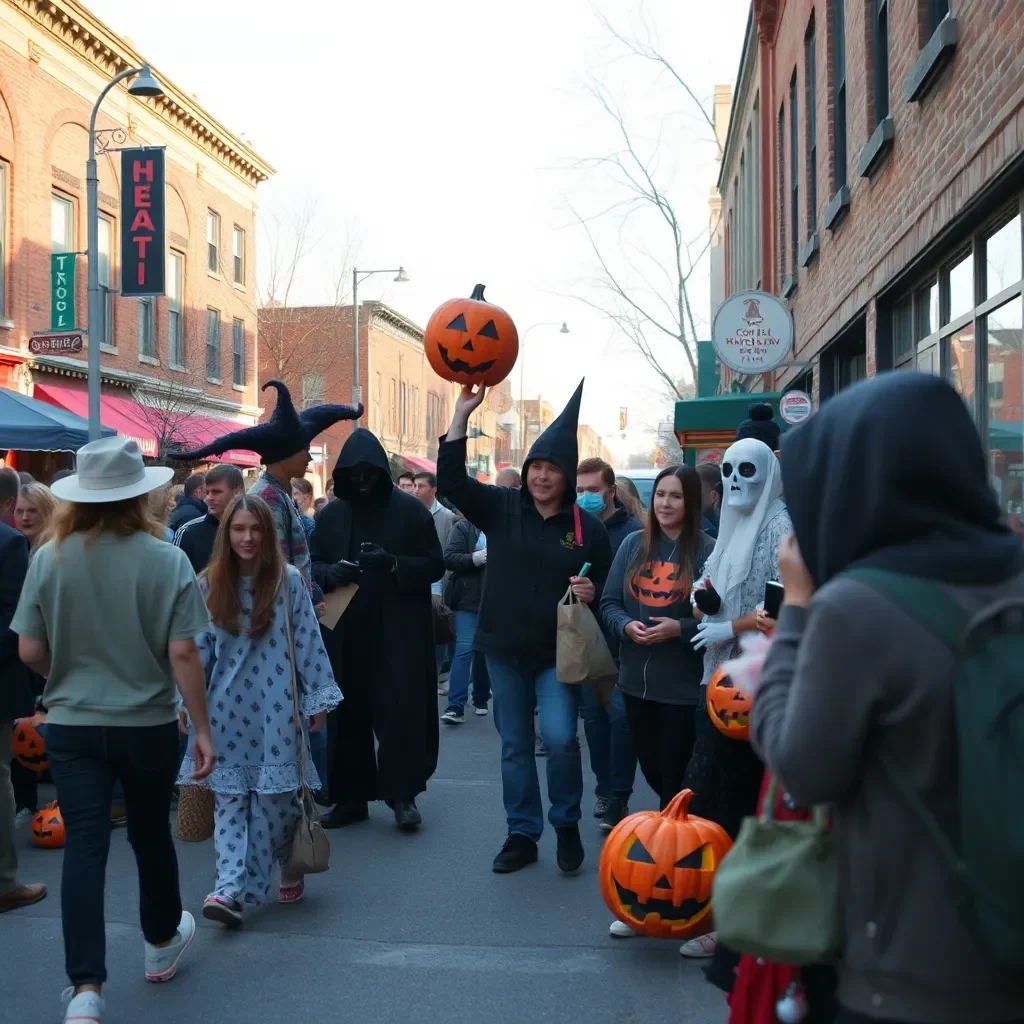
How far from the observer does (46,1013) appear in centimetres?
447

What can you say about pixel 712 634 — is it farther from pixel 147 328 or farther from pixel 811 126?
pixel 147 328

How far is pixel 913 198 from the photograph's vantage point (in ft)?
32.0

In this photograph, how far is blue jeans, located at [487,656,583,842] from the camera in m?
6.06

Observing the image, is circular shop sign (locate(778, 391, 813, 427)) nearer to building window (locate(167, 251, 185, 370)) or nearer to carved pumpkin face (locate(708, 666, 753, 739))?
carved pumpkin face (locate(708, 666, 753, 739))

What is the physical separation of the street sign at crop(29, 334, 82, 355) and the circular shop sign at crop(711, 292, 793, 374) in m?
12.0

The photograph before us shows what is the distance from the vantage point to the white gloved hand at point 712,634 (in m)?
5.03

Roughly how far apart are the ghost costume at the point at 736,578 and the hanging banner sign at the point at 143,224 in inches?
830

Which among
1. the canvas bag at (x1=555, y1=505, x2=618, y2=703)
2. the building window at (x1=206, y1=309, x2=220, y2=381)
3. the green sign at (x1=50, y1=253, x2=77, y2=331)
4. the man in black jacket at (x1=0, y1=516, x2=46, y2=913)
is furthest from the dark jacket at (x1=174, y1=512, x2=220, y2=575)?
the building window at (x1=206, y1=309, x2=220, y2=381)

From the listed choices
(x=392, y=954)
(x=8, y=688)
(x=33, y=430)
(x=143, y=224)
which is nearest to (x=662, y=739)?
(x=392, y=954)

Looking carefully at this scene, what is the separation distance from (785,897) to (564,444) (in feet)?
13.7

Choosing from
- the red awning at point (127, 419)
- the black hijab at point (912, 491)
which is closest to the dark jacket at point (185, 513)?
the black hijab at point (912, 491)

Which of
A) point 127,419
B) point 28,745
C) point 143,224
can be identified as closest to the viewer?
point 28,745

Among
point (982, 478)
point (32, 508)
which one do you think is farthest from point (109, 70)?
point (982, 478)

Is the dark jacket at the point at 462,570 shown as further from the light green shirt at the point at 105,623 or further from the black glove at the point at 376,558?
the light green shirt at the point at 105,623
